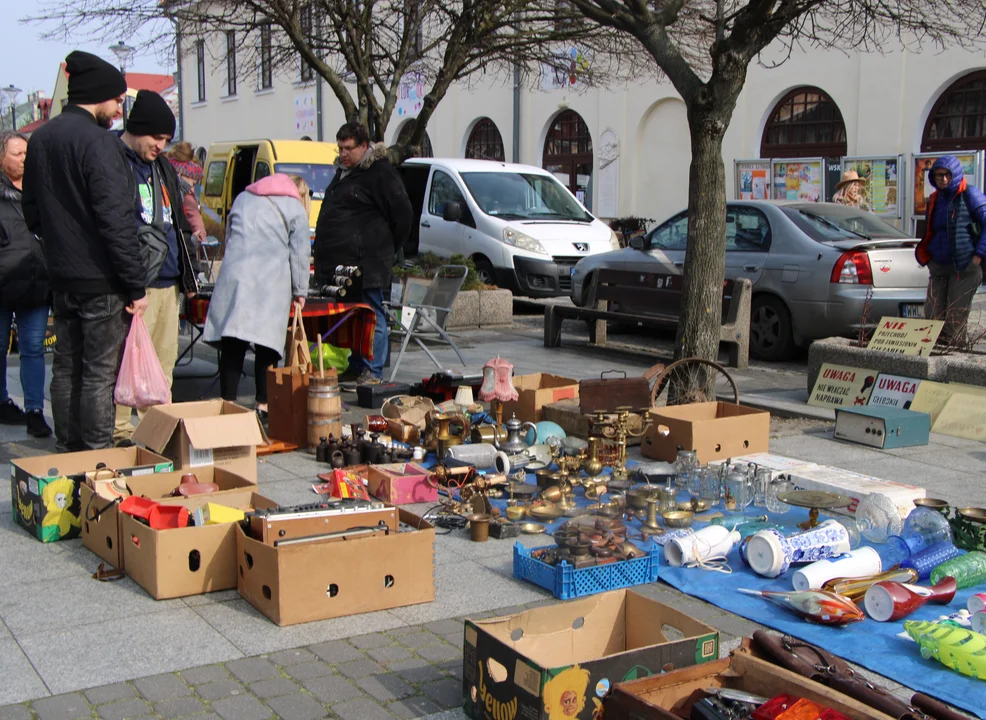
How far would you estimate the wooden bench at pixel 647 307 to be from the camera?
10477mm

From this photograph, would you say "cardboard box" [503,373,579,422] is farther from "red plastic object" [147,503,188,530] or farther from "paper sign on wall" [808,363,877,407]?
"red plastic object" [147,503,188,530]

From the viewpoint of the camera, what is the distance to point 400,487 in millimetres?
5793

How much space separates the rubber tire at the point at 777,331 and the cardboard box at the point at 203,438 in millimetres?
6531

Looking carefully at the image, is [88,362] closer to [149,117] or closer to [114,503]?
[114,503]

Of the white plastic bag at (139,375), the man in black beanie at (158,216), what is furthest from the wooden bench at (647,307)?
the white plastic bag at (139,375)

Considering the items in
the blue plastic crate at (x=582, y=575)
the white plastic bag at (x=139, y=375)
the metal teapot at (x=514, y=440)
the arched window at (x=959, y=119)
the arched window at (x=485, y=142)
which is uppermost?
the arched window at (x=485, y=142)

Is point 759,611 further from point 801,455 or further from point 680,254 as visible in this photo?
point 680,254

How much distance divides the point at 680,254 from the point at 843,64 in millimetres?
7980

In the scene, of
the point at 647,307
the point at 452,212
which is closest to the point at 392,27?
the point at 452,212

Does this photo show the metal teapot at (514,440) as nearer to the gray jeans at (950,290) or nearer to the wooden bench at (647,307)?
the wooden bench at (647,307)

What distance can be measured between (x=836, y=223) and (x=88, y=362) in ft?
25.7

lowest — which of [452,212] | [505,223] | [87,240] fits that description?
→ [87,240]

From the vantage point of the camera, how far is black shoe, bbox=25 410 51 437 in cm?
707

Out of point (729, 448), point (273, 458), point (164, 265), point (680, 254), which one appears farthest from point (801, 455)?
point (680, 254)
